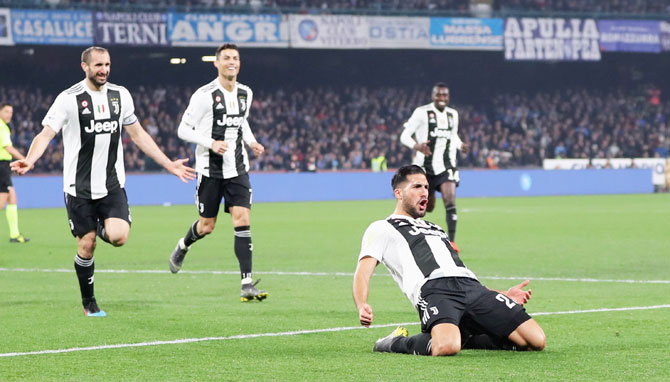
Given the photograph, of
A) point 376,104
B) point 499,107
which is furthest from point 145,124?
point 499,107

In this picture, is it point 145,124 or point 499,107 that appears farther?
point 499,107

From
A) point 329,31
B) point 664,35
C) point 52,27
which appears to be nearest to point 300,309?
point 52,27

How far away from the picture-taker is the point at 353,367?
5965 millimetres

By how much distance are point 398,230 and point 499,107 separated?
42.7 m

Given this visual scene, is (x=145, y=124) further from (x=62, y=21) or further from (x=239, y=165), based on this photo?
(x=239, y=165)

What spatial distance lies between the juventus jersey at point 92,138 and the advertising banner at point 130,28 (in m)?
28.2

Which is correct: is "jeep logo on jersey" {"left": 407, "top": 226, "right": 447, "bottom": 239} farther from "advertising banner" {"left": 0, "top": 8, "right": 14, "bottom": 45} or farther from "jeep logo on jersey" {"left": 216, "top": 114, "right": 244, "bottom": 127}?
"advertising banner" {"left": 0, "top": 8, "right": 14, "bottom": 45}

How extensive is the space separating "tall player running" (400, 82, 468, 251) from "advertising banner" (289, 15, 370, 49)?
921 inches

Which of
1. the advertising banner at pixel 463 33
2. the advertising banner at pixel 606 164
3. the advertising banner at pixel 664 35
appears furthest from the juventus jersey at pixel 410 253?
the advertising banner at pixel 664 35

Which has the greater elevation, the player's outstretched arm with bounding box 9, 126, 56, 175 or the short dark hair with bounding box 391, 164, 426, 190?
the player's outstretched arm with bounding box 9, 126, 56, 175

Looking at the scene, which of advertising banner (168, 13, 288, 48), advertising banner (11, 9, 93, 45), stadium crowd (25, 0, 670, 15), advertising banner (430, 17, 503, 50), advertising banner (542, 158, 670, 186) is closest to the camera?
advertising banner (11, 9, 93, 45)

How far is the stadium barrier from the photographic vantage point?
101ft

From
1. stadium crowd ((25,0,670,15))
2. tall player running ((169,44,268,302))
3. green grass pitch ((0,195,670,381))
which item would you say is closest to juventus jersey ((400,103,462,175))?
green grass pitch ((0,195,670,381))

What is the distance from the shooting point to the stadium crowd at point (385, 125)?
40281mm
